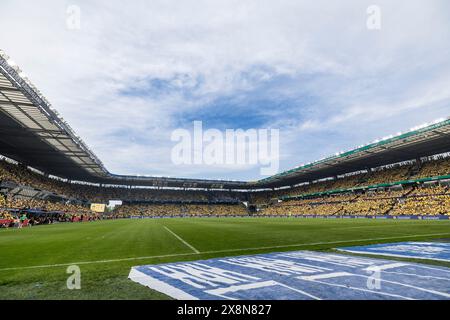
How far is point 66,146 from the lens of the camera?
4469cm

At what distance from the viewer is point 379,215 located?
4638 cm

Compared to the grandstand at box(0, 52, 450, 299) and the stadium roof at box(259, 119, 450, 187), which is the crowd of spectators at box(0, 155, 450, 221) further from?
the stadium roof at box(259, 119, 450, 187)

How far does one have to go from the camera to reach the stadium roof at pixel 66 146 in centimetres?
2746

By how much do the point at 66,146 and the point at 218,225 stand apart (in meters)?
30.3

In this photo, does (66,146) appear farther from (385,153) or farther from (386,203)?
(385,153)

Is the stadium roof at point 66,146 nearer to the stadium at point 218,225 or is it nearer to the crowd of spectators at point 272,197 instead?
the stadium at point 218,225

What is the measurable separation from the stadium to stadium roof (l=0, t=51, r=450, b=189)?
20cm

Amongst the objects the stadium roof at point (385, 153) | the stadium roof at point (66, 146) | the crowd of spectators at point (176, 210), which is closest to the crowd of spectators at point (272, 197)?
the crowd of spectators at point (176, 210)

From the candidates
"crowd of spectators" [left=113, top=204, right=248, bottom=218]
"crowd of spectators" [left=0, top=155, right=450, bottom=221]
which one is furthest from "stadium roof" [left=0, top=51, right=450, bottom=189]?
"crowd of spectators" [left=113, top=204, right=248, bottom=218]

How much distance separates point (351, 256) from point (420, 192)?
1962 inches

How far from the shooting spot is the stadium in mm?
5254

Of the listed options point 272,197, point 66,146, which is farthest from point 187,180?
point 66,146
